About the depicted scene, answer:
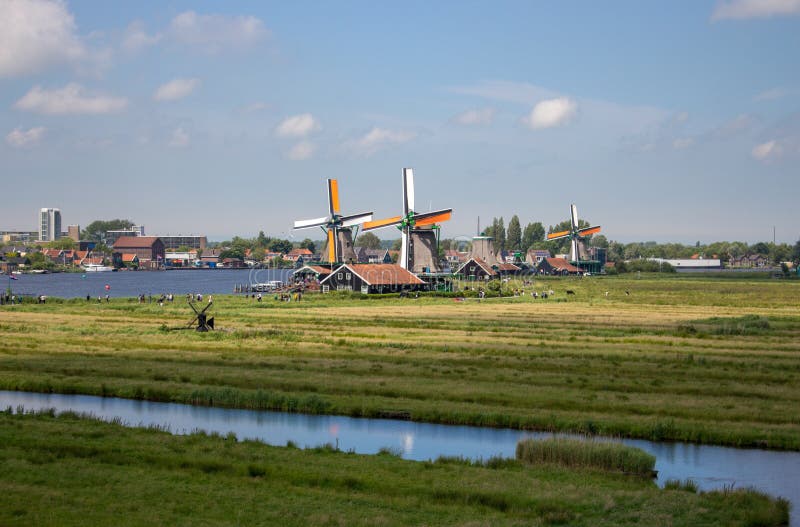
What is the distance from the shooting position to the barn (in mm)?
100562

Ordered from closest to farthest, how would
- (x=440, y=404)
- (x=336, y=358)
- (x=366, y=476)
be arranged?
1. (x=366, y=476)
2. (x=440, y=404)
3. (x=336, y=358)

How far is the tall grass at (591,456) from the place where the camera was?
71.8 feet

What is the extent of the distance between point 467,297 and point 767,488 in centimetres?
7782

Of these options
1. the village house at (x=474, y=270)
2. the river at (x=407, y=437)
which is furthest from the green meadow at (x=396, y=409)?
the village house at (x=474, y=270)

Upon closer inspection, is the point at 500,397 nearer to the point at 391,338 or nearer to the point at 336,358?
the point at 336,358

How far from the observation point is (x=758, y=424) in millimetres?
26484

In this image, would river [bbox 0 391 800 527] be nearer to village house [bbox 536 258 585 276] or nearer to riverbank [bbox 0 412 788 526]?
riverbank [bbox 0 412 788 526]

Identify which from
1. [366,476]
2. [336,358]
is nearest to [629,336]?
[336,358]

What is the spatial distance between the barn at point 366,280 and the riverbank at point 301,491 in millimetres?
77137

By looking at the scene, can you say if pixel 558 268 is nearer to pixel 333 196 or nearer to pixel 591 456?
pixel 333 196

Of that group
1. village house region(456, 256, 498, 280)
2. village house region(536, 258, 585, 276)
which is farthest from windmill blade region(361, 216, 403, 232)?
village house region(536, 258, 585, 276)

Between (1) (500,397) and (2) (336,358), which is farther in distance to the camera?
(2) (336,358)

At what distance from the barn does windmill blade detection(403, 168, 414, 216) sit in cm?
1664

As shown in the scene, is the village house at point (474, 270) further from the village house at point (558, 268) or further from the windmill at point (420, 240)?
the village house at point (558, 268)
